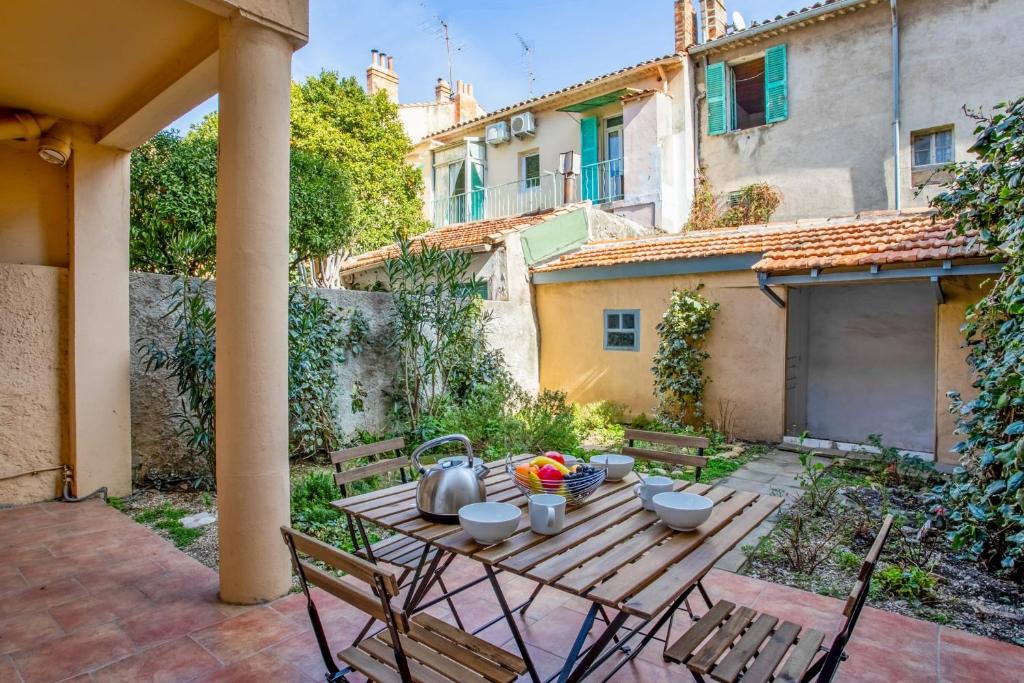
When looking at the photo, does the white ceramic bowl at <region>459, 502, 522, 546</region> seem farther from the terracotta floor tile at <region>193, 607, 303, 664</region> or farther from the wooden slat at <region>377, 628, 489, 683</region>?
the terracotta floor tile at <region>193, 607, 303, 664</region>

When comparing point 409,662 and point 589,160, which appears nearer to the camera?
point 409,662

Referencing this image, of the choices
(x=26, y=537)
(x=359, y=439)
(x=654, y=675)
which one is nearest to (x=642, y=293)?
(x=359, y=439)

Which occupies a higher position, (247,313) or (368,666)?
(247,313)

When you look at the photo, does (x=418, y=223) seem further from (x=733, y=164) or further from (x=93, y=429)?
(x=93, y=429)

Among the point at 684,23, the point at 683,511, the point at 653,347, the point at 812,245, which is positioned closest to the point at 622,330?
the point at 653,347

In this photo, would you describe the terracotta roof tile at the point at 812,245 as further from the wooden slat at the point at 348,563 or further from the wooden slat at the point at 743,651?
the wooden slat at the point at 348,563

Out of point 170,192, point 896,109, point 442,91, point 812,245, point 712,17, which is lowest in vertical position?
point 812,245

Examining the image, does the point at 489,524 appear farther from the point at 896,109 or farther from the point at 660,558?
the point at 896,109

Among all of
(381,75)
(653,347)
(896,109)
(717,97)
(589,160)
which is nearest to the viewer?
(653,347)

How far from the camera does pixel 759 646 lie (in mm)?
2100

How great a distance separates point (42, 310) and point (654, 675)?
5.51 metres

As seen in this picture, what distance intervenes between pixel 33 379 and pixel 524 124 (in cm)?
1187

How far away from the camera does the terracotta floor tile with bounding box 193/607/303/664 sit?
2.64m

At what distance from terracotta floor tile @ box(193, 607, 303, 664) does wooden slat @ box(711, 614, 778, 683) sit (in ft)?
6.77
